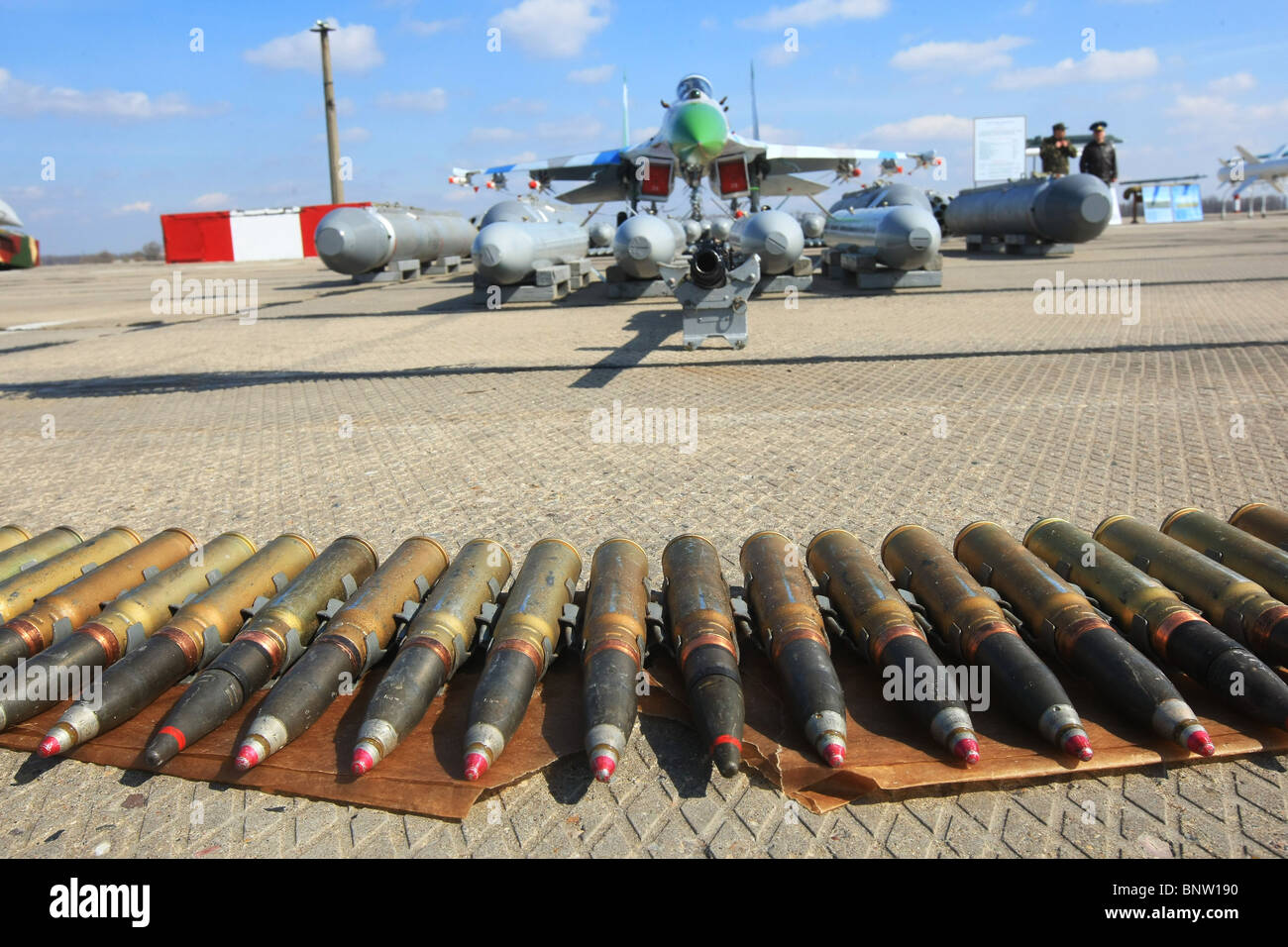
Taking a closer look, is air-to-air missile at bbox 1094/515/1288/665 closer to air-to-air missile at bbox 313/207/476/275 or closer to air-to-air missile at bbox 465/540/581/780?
air-to-air missile at bbox 465/540/581/780

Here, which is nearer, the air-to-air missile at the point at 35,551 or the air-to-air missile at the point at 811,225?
the air-to-air missile at the point at 35,551

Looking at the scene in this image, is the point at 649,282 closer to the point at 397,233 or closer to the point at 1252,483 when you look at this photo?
the point at 397,233

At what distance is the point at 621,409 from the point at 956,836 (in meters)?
5.53

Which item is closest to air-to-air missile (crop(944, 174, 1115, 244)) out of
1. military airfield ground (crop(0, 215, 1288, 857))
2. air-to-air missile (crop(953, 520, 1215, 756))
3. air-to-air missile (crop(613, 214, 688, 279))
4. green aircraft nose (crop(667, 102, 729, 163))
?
military airfield ground (crop(0, 215, 1288, 857))

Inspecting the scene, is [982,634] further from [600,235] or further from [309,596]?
[600,235]

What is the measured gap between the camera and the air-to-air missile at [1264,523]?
12.1ft

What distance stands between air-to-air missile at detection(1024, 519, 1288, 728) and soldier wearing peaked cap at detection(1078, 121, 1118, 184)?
20.5 meters

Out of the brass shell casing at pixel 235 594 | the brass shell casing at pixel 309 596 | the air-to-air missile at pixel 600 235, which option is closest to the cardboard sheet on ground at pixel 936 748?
the brass shell casing at pixel 309 596

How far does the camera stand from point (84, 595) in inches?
144

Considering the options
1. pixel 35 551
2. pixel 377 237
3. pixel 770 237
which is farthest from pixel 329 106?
pixel 35 551

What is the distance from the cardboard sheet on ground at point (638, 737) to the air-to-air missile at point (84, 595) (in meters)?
0.40

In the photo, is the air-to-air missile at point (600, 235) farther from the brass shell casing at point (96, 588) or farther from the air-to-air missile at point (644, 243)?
the brass shell casing at point (96, 588)

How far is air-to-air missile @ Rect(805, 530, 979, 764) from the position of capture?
2.74 metres

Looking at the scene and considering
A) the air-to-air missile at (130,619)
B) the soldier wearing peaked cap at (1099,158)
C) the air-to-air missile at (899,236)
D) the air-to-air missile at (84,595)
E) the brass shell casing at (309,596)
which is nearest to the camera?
the air-to-air missile at (130,619)
